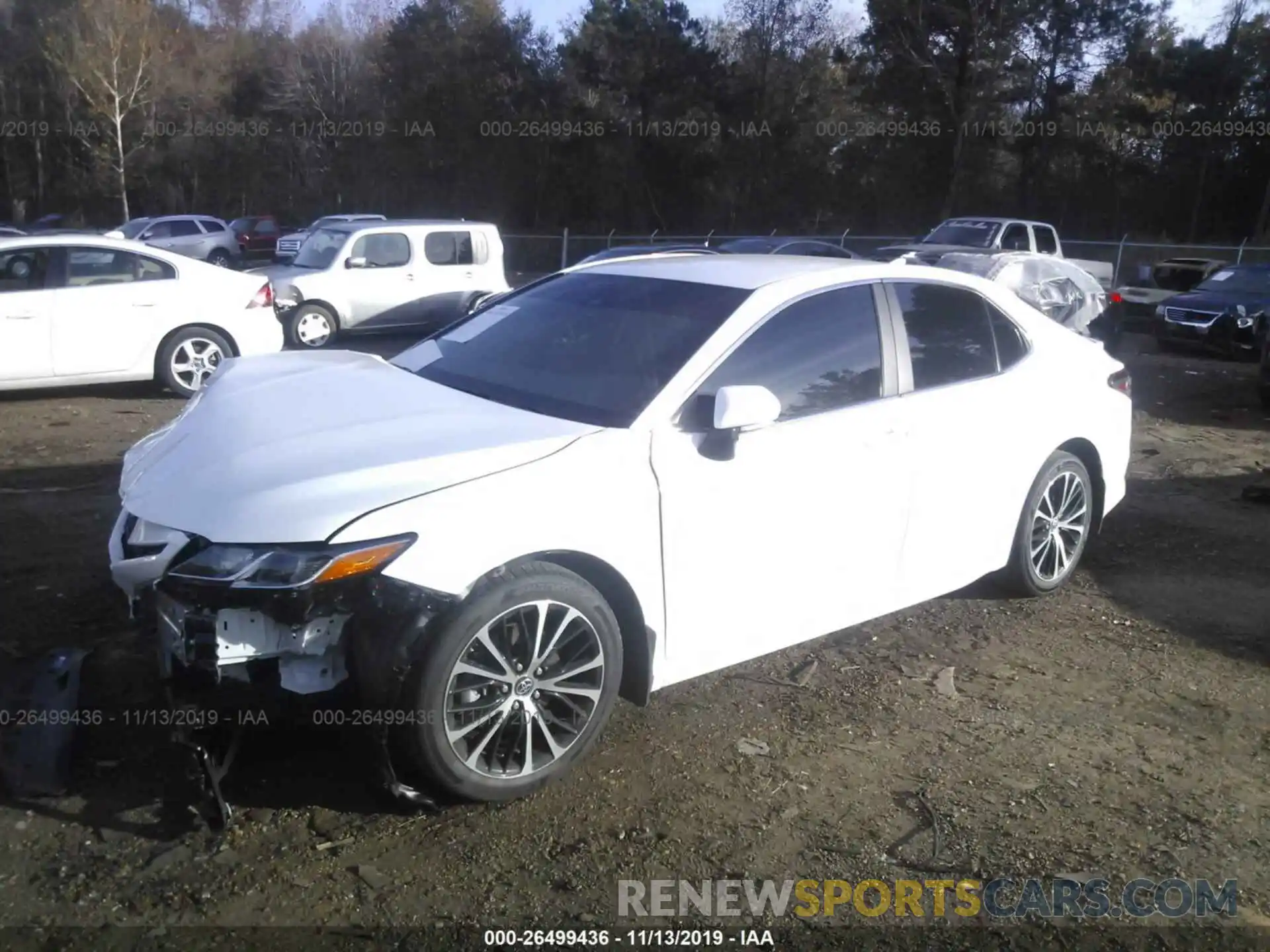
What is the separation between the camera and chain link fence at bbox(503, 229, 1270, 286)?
90.0 feet

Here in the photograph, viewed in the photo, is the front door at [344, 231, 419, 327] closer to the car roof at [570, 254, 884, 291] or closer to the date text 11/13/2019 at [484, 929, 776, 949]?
the car roof at [570, 254, 884, 291]

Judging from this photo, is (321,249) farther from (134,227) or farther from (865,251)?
(865,251)

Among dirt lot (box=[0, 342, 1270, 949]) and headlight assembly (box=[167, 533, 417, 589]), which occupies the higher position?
headlight assembly (box=[167, 533, 417, 589])

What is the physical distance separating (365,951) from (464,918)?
0.93 ft

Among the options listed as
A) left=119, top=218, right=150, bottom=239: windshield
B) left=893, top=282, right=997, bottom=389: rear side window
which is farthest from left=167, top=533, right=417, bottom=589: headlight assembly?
left=119, top=218, right=150, bottom=239: windshield

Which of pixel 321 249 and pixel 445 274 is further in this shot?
pixel 445 274

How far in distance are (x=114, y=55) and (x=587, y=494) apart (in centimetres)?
4230

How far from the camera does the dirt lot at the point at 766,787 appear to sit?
331 cm

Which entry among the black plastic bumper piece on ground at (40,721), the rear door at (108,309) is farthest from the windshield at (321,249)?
the black plastic bumper piece on ground at (40,721)

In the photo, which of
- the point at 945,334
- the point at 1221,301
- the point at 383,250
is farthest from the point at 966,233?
the point at 945,334

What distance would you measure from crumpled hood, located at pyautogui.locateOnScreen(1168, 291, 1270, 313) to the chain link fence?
7345 millimetres

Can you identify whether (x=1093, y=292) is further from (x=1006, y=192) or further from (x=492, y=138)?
(x=492, y=138)

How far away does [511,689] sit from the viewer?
12.0 ft

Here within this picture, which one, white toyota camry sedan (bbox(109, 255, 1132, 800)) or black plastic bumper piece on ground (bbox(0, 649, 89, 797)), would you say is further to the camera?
black plastic bumper piece on ground (bbox(0, 649, 89, 797))
